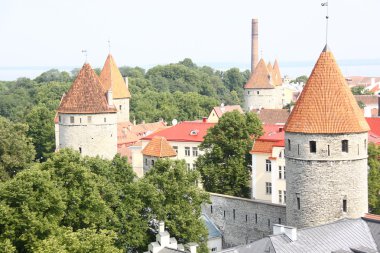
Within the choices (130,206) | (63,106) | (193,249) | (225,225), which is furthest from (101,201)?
(63,106)

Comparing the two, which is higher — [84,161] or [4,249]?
[84,161]

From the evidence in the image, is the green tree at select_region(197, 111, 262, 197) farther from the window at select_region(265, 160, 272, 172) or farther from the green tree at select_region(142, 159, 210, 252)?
the green tree at select_region(142, 159, 210, 252)

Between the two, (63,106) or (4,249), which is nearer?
(4,249)

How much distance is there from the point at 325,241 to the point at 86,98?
2292 cm

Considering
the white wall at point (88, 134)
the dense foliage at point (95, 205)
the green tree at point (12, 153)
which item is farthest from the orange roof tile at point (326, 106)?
the green tree at point (12, 153)

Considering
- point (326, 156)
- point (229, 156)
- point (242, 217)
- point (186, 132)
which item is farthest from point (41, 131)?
point (326, 156)

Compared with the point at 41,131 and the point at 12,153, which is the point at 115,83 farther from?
the point at 12,153

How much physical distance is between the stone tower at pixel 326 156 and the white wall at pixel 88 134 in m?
17.5

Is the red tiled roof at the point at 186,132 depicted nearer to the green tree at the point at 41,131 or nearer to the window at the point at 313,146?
the green tree at the point at 41,131

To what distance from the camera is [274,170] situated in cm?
4412

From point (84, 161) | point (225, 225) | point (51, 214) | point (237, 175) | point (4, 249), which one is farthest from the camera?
point (237, 175)

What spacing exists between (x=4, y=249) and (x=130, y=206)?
22.3ft

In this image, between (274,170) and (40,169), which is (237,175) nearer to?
(274,170)

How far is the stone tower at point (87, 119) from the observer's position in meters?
47.1
